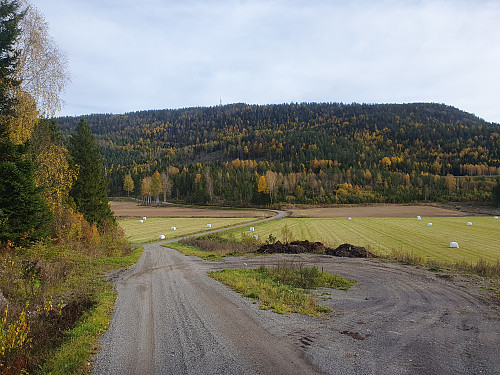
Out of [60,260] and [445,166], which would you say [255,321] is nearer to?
[60,260]

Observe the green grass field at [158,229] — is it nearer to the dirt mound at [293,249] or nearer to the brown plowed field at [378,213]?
the dirt mound at [293,249]

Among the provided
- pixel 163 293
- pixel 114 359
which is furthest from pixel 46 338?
pixel 163 293

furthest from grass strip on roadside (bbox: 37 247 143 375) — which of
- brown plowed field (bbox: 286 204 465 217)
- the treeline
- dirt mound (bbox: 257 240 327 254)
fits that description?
brown plowed field (bbox: 286 204 465 217)

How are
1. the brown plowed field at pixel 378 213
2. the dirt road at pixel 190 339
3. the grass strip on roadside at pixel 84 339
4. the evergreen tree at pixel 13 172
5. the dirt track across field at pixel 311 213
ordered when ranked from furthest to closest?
1. the dirt track across field at pixel 311 213
2. the brown plowed field at pixel 378 213
3. the evergreen tree at pixel 13 172
4. the dirt road at pixel 190 339
5. the grass strip on roadside at pixel 84 339

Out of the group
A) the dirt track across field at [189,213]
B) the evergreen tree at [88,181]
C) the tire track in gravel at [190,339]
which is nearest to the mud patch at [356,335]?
the tire track in gravel at [190,339]

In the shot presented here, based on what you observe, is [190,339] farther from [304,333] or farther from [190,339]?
[304,333]

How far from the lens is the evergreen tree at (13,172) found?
12.3 metres

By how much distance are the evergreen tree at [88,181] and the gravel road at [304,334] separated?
1687cm

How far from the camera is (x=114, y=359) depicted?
20.0 ft

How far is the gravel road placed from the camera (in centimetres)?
586

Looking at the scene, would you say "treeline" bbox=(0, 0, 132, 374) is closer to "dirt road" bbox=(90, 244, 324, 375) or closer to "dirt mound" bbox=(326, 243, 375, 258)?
"dirt road" bbox=(90, 244, 324, 375)

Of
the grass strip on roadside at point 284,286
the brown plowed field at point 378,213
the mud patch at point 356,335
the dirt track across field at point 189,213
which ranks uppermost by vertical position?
the mud patch at point 356,335

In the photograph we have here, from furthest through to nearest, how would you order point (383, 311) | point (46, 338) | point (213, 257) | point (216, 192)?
point (216, 192), point (213, 257), point (383, 311), point (46, 338)

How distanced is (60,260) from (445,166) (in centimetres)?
22440
